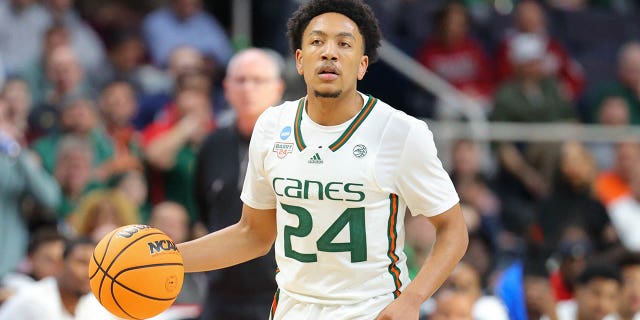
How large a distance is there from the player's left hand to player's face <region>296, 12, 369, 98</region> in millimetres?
944

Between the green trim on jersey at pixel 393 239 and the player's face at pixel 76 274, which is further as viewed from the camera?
the player's face at pixel 76 274

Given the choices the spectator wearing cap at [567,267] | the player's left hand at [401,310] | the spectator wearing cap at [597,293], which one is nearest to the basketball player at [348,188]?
the player's left hand at [401,310]

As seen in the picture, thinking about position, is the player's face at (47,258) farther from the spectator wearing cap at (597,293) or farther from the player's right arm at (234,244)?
the spectator wearing cap at (597,293)

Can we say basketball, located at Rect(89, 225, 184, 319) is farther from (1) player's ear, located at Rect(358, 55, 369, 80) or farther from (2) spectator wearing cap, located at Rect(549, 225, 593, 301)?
(2) spectator wearing cap, located at Rect(549, 225, 593, 301)

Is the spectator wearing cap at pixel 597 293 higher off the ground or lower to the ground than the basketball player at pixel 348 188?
lower

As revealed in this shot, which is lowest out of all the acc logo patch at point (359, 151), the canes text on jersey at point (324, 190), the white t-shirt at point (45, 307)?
the white t-shirt at point (45, 307)

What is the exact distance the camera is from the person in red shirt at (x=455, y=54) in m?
13.1

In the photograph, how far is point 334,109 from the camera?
5.03 meters

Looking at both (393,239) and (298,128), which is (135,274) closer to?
(298,128)

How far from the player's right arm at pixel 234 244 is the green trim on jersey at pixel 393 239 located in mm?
669

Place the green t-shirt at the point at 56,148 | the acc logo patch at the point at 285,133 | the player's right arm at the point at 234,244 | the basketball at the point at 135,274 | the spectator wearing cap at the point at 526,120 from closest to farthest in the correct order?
the basketball at the point at 135,274, the acc logo patch at the point at 285,133, the player's right arm at the point at 234,244, the green t-shirt at the point at 56,148, the spectator wearing cap at the point at 526,120

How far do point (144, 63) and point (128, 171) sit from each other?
254 cm

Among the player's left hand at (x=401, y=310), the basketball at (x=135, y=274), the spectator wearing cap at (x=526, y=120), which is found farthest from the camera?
the spectator wearing cap at (x=526, y=120)

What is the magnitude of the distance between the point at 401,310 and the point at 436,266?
0.30m
